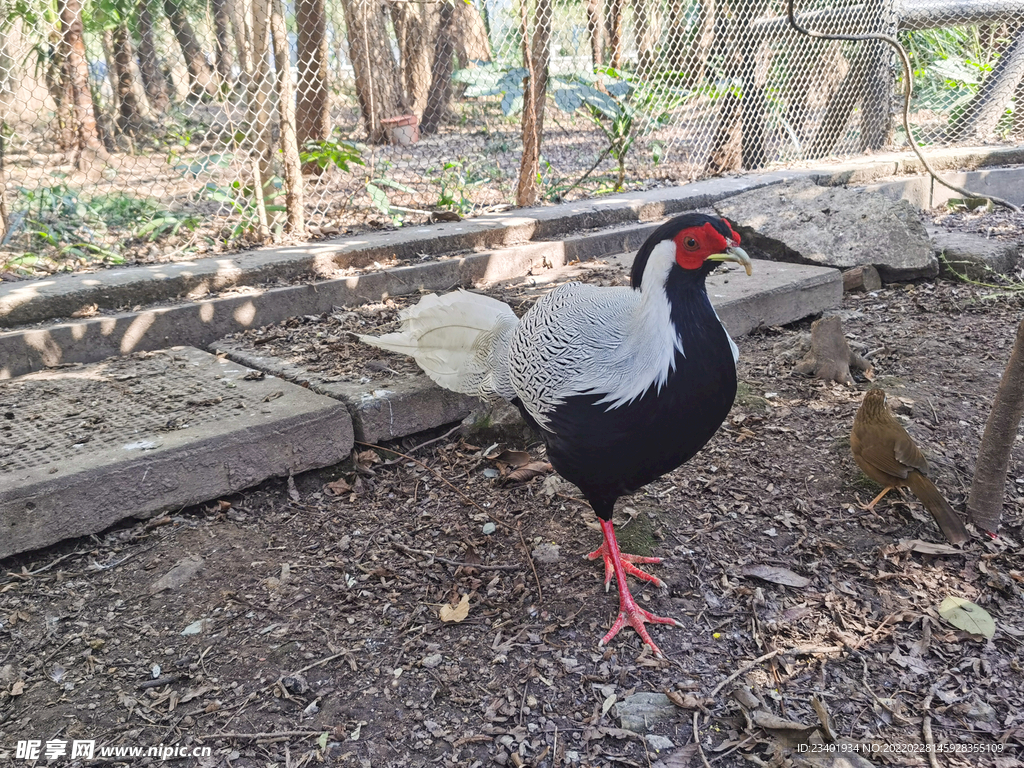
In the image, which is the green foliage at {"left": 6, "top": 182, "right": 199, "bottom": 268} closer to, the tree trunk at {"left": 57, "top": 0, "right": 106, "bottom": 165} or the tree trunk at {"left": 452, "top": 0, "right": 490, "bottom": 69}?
the tree trunk at {"left": 57, "top": 0, "right": 106, "bottom": 165}

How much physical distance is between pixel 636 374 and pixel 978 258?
3.76 meters

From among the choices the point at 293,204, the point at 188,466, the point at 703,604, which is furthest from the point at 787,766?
the point at 293,204

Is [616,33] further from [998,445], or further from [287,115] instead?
[998,445]

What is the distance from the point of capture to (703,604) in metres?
2.34

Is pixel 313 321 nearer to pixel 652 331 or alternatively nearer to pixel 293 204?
pixel 293 204

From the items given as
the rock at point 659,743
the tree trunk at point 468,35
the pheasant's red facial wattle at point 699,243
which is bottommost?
the rock at point 659,743

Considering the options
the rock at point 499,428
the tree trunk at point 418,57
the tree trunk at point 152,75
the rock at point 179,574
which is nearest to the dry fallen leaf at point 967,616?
the rock at point 499,428

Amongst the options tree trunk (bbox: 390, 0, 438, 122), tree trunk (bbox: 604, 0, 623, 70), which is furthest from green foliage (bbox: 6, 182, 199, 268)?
tree trunk (bbox: 390, 0, 438, 122)

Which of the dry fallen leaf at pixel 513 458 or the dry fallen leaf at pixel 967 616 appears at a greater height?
the dry fallen leaf at pixel 513 458

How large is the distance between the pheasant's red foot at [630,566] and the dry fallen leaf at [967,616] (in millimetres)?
798

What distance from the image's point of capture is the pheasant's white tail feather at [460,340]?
2.82 meters

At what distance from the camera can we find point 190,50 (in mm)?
11430

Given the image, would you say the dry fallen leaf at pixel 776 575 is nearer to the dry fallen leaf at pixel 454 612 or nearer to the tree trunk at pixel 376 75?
the dry fallen leaf at pixel 454 612

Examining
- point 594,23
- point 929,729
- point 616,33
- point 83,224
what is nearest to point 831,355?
point 929,729
